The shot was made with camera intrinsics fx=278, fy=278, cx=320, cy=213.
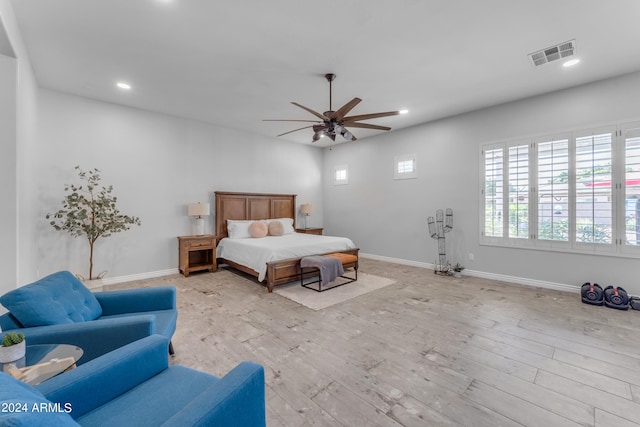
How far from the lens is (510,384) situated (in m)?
2.08

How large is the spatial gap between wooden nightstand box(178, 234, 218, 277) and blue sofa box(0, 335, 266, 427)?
4.01m

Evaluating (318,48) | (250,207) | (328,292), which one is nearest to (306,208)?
(250,207)

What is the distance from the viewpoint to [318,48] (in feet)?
10.3

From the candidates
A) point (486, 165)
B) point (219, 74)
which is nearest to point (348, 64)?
point (219, 74)

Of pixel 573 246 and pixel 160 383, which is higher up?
pixel 573 246

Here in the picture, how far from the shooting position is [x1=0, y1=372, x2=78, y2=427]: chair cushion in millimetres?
605

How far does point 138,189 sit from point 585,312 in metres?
6.95

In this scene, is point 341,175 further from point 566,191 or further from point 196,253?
point 566,191

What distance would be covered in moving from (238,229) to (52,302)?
13.3 feet

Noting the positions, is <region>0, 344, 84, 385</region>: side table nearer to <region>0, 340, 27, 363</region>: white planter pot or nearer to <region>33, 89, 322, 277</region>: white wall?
<region>0, 340, 27, 363</region>: white planter pot

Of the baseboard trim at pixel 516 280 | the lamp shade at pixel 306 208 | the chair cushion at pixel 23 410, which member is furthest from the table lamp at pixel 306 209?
the chair cushion at pixel 23 410

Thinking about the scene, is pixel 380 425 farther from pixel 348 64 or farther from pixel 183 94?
pixel 183 94

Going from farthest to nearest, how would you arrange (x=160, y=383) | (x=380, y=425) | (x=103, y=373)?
(x=380, y=425) → (x=160, y=383) → (x=103, y=373)

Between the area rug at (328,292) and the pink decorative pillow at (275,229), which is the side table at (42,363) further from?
the pink decorative pillow at (275,229)
